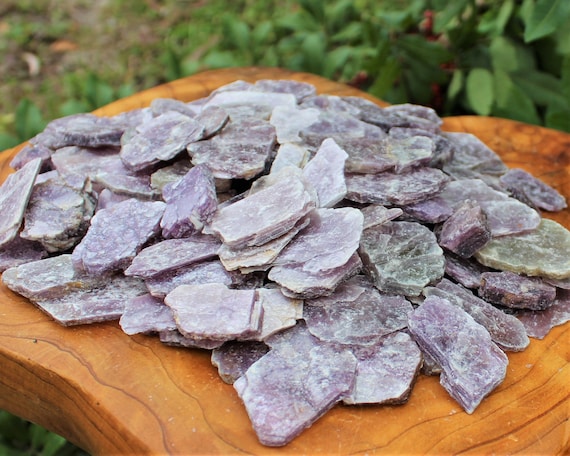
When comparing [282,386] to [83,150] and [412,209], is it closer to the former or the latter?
[412,209]

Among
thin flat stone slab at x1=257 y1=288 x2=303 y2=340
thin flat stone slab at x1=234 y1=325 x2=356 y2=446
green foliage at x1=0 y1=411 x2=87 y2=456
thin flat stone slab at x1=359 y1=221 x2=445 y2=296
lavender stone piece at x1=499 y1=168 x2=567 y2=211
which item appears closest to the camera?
thin flat stone slab at x1=234 y1=325 x2=356 y2=446

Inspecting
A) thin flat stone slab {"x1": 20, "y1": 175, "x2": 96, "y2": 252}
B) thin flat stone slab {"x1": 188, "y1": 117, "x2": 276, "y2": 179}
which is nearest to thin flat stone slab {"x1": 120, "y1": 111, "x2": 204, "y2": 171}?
thin flat stone slab {"x1": 188, "y1": 117, "x2": 276, "y2": 179}

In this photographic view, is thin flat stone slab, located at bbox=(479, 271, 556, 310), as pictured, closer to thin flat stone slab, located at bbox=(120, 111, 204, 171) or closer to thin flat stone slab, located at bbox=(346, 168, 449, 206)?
thin flat stone slab, located at bbox=(346, 168, 449, 206)

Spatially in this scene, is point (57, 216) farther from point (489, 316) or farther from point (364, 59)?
point (364, 59)

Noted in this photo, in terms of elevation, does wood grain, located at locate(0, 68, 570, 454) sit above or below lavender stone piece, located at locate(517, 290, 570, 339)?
above

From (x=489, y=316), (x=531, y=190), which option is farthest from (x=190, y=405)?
(x=531, y=190)

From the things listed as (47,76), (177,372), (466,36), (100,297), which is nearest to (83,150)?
(100,297)
